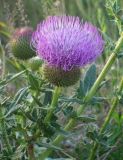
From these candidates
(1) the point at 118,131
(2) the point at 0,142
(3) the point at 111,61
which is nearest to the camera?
(3) the point at 111,61

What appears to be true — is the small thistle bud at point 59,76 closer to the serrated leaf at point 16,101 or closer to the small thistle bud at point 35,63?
the serrated leaf at point 16,101

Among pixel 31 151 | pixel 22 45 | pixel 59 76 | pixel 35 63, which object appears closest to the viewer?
pixel 59 76

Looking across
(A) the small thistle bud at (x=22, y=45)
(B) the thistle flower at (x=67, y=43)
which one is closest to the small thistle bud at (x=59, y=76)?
(B) the thistle flower at (x=67, y=43)

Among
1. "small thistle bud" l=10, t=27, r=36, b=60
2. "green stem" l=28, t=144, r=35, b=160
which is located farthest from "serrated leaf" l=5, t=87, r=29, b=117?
"small thistle bud" l=10, t=27, r=36, b=60

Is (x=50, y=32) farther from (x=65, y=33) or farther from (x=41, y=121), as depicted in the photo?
(x=41, y=121)

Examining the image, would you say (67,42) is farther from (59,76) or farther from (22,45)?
(22,45)

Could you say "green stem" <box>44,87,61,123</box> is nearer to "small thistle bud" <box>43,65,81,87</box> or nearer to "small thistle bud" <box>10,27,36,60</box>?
"small thistle bud" <box>43,65,81,87</box>

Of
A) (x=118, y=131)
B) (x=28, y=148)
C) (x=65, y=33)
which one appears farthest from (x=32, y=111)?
(x=118, y=131)

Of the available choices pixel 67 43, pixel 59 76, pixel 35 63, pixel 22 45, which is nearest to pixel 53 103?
pixel 59 76
